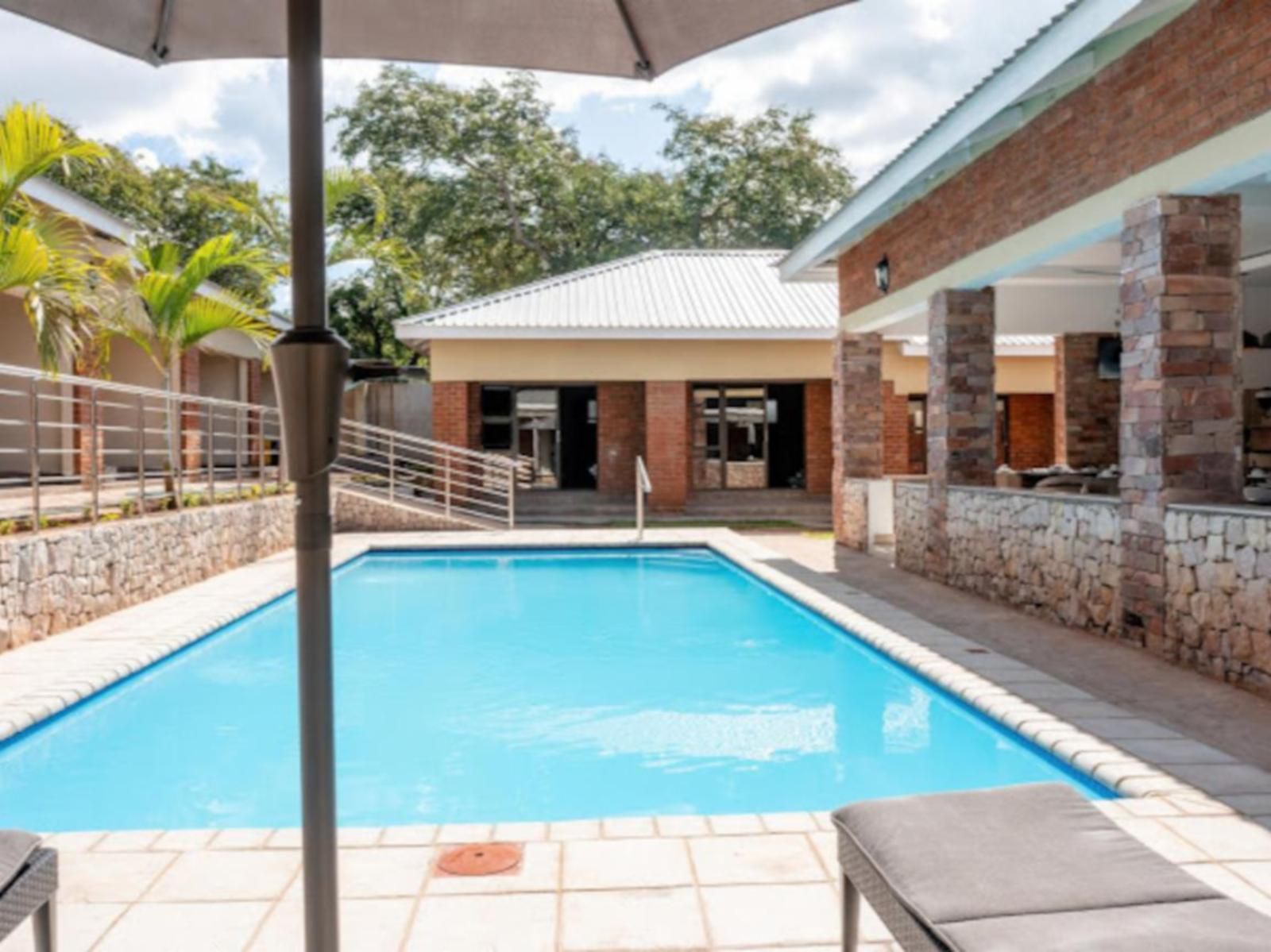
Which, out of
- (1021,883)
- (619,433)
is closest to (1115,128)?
(1021,883)

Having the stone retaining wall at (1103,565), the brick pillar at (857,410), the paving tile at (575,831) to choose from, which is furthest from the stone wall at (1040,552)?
the paving tile at (575,831)

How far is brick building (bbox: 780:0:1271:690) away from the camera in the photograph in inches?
231

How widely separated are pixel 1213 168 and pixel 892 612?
152 inches

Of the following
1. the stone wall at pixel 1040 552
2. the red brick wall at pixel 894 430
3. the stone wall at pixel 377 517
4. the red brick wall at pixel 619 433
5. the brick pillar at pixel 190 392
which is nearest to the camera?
the stone wall at pixel 1040 552

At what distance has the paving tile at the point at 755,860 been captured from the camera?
319cm

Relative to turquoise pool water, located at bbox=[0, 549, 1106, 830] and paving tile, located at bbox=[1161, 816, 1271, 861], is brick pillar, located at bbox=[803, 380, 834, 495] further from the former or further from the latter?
paving tile, located at bbox=[1161, 816, 1271, 861]

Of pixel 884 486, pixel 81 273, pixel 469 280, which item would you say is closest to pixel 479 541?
pixel 884 486

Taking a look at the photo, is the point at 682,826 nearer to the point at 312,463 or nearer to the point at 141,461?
the point at 312,463

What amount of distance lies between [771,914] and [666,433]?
15.9 meters

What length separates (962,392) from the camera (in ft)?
32.8

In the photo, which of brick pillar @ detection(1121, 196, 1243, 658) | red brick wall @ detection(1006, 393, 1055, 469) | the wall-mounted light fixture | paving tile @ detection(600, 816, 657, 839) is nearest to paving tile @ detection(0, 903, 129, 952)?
paving tile @ detection(600, 816, 657, 839)

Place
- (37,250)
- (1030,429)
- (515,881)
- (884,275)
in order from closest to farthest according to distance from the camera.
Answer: (515,881) → (37,250) → (884,275) → (1030,429)

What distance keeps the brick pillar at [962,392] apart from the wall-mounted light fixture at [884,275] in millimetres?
1415

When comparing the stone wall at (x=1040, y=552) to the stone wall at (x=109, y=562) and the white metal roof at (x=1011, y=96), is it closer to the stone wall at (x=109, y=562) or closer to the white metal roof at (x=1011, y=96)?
the white metal roof at (x=1011, y=96)
